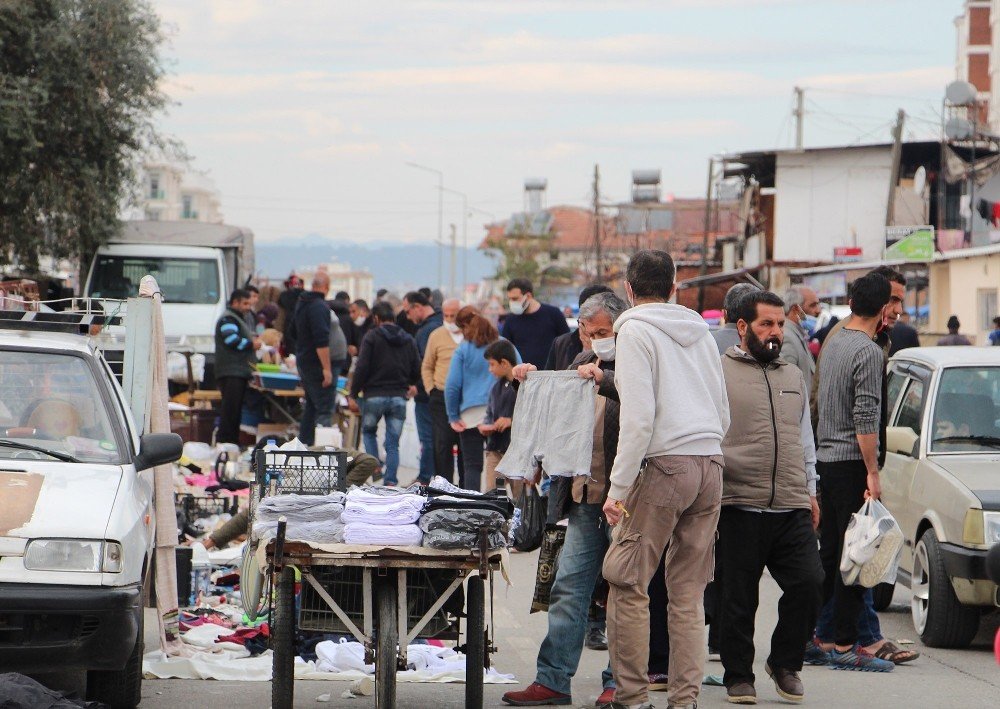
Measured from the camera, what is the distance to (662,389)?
609cm

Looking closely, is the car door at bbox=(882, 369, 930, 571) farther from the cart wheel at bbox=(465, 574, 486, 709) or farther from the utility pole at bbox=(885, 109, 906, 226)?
the utility pole at bbox=(885, 109, 906, 226)

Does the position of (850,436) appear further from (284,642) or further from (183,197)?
(183,197)

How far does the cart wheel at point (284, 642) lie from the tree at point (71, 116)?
15.2 m

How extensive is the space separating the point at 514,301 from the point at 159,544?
19.0 feet

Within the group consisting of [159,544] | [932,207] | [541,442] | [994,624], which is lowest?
[994,624]

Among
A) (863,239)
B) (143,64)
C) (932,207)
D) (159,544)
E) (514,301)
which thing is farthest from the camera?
(863,239)

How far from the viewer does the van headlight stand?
5.88 m

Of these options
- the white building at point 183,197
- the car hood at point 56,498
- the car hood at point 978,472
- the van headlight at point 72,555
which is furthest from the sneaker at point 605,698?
the white building at point 183,197

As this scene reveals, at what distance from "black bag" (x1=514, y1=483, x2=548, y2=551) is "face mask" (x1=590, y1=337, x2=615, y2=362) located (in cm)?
71

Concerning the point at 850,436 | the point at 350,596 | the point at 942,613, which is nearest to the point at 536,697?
the point at 350,596

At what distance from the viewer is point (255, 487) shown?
22.9ft

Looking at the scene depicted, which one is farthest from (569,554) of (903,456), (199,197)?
(199,197)

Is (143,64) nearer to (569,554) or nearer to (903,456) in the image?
(903,456)

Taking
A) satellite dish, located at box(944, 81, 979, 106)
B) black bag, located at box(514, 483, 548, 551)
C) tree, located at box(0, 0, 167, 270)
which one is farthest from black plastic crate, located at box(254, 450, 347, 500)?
satellite dish, located at box(944, 81, 979, 106)
